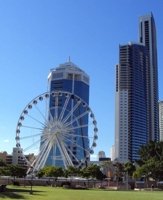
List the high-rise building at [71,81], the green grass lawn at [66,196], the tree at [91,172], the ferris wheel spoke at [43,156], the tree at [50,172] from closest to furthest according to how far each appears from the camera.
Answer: the green grass lawn at [66,196] → the ferris wheel spoke at [43,156] → the tree at [50,172] → the tree at [91,172] → the high-rise building at [71,81]

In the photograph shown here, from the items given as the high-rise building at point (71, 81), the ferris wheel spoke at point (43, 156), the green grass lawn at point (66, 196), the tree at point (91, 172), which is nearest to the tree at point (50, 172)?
the ferris wheel spoke at point (43, 156)

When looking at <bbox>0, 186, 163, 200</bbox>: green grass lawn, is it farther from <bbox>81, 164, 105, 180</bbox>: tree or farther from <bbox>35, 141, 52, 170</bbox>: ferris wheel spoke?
<bbox>81, 164, 105, 180</bbox>: tree

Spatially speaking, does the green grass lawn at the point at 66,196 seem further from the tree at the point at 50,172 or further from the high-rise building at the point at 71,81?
the high-rise building at the point at 71,81

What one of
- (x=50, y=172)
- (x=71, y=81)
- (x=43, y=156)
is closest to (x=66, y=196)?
(x=43, y=156)

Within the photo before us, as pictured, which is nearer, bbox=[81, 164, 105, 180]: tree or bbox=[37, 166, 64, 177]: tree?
bbox=[37, 166, 64, 177]: tree

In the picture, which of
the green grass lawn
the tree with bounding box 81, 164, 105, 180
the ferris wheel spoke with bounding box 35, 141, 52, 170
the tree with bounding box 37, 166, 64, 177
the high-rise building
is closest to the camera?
the green grass lawn

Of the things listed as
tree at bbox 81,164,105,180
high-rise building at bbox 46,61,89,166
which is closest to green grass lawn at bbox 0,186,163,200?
tree at bbox 81,164,105,180

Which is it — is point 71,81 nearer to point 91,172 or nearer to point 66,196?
point 91,172

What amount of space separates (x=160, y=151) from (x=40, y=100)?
5075 cm

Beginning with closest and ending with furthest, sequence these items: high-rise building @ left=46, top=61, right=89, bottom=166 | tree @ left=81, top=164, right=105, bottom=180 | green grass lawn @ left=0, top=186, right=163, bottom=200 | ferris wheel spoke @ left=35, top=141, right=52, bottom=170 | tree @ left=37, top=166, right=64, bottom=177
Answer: green grass lawn @ left=0, top=186, right=163, bottom=200
ferris wheel spoke @ left=35, top=141, right=52, bottom=170
tree @ left=37, top=166, right=64, bottom=177
tree @ left=81, top=164, right=105, bottom=180
high-rise building @ left=46, top=61, right=89, bottom=166

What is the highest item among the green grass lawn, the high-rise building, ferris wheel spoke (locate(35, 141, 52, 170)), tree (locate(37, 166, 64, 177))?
the high-rise building

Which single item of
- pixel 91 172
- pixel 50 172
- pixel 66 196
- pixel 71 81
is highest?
pixel 71 81

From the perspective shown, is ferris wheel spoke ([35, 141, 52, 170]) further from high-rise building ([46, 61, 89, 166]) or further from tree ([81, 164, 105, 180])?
high-rise building ([46, 61, 89, 166])

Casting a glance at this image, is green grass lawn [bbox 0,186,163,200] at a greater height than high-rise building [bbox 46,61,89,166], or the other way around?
Result: high-rise building [bbox 46,61,89,166]
